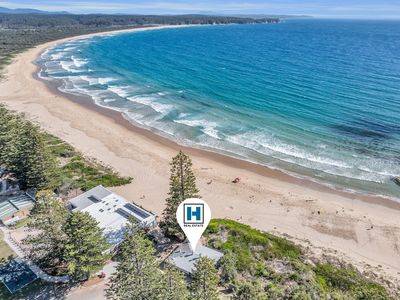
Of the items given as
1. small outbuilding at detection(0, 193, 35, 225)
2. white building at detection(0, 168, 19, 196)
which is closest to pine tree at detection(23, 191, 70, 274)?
small outbuilding at detection(0, 193, 35, 225)

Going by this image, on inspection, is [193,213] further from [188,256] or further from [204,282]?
[188,256]

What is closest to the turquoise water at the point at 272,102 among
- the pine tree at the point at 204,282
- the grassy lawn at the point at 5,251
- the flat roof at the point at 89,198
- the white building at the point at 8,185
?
the flat roof at the point at 89,198

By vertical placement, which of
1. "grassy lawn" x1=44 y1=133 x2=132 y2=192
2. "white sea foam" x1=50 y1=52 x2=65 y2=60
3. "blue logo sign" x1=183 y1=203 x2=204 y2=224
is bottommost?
"grassy lawn" x1=44 y1=133 x2=132 y2=192

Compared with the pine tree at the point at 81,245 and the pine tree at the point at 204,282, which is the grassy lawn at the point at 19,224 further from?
the pine tree at the point at 204,282

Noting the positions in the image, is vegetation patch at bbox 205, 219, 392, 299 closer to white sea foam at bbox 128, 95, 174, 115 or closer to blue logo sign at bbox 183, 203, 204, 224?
blue logo sign at bbox 183, 203, 204, 224

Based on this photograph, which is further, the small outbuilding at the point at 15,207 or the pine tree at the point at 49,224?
the small outbuilding at the point at 15,207

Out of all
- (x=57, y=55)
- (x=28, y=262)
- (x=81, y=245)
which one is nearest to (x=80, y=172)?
(x=28, y=262)
